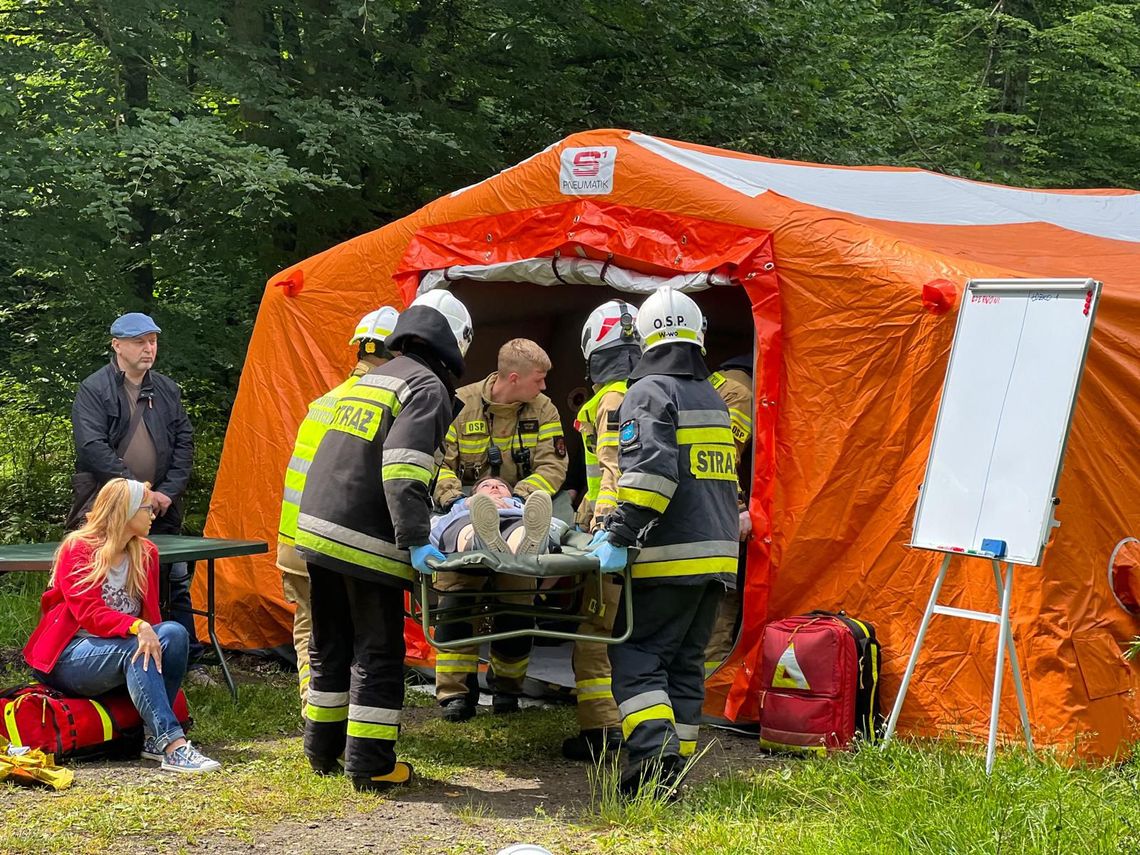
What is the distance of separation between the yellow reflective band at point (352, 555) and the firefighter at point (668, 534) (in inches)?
30.7

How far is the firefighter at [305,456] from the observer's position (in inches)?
225

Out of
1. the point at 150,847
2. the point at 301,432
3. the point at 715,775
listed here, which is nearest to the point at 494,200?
the point at 301,432

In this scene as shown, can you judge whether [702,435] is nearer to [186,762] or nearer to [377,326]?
[377,326]

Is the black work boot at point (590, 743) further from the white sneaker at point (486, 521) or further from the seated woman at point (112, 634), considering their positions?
the seated woman at point (112, 634)

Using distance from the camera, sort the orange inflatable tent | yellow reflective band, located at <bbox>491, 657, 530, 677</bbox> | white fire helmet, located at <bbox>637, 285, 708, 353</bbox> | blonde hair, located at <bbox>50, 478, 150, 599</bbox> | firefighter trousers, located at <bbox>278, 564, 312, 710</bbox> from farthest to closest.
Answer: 1. yellow reflective band, located at <bbox>491, 657, 530, 677</bbox>
2. firefighter trousers, located at <bbox>278, 564, 312, 710</bbox>
3. blonde hair, located at <bbox>50, 478, 150, 599</bbox>
4. the orange inflatable tent
5. white fire helmet, located at <bbox>637, 285, 708, 353</bbox>

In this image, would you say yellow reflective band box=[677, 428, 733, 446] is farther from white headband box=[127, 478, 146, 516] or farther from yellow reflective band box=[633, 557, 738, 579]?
white headband box=[127, 478, 146, 516]

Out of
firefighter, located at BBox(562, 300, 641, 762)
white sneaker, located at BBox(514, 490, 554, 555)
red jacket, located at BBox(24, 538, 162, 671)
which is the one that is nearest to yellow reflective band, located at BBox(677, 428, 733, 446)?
white sneaker, located at BBox(514, 490, 554, 555)

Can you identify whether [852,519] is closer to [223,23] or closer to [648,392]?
[648,392]

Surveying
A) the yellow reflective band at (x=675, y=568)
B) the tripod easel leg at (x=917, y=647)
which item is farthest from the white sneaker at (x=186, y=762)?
the tripod easel leg at (x=917, y=647)

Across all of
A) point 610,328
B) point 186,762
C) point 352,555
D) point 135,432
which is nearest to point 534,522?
point 352,555

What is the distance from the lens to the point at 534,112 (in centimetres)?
1145

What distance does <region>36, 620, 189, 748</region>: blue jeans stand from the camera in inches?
218

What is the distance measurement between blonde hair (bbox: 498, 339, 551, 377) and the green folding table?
5.41 ft

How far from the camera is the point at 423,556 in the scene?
481cm
